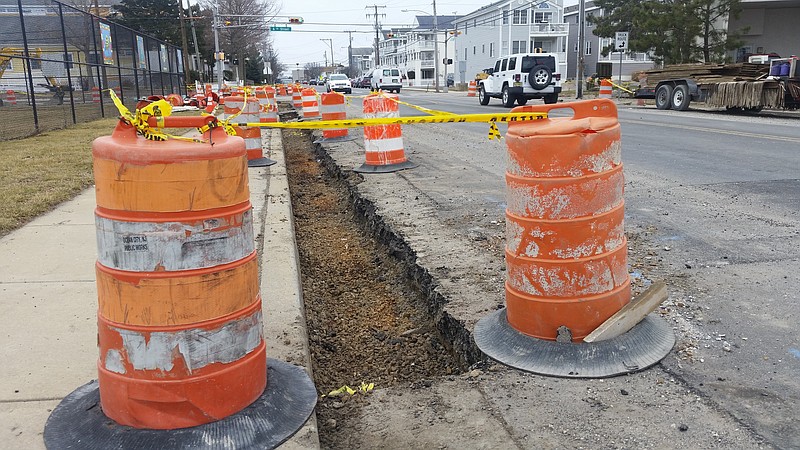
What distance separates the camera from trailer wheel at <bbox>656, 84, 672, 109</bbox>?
24.2m

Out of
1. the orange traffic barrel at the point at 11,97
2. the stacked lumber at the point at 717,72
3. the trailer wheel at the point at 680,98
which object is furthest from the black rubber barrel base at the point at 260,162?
the trailer wheel at the point at 680,98

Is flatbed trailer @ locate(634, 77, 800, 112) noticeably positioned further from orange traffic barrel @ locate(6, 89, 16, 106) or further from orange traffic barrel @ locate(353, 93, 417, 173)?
orange traffic barrel @ locate(6, 89, 16, 106)

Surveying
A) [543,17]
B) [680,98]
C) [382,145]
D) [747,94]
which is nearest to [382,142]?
[382,145]

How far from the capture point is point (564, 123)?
343cm

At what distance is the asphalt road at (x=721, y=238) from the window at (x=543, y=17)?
65.9 m

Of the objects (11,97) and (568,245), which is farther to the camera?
(11,97)

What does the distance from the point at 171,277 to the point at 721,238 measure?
4779 mm

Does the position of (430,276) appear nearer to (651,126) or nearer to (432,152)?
(432,152)

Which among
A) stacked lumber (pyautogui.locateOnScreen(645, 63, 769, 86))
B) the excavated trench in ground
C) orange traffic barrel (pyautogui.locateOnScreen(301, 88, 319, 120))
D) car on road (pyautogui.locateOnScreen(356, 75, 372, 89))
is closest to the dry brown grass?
the excavated trench in ground

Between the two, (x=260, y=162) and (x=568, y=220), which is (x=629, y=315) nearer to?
(x=568, y=220)

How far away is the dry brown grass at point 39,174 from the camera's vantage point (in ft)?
24.2

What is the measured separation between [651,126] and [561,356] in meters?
14.5

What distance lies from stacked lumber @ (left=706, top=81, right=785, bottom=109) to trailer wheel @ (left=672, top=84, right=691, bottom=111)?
987 millimetres

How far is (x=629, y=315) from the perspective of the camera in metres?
3.55
